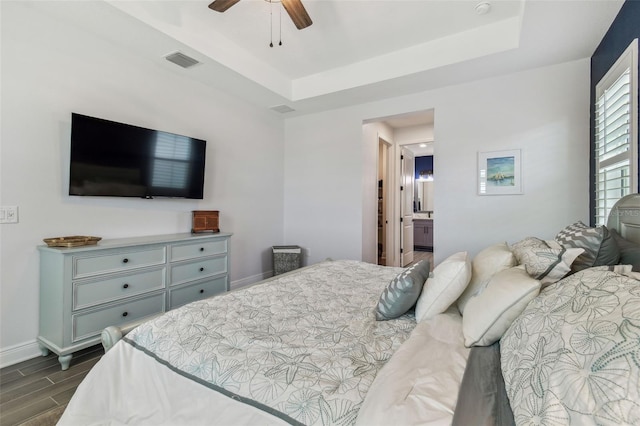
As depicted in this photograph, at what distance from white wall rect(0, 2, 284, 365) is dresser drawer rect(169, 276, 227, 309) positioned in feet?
2.41

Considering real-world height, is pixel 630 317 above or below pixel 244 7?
below

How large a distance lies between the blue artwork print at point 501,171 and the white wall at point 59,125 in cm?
334

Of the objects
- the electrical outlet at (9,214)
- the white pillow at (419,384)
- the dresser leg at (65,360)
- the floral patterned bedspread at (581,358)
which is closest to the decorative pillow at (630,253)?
the floral patterned bedspread at (581,358)

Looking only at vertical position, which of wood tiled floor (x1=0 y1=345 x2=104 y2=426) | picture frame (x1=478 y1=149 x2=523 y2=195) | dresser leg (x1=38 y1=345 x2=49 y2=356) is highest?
picture frame (x1=478 y1=149 x2=523 y2=195)

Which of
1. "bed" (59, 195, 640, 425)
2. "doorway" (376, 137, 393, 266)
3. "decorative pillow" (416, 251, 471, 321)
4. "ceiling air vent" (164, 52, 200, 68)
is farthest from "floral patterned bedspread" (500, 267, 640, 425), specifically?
"doorway" (376, 137, 393, 266)

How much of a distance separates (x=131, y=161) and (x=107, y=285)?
1171 millimetres

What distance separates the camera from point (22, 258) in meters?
2.28

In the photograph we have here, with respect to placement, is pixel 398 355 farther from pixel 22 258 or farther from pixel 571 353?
pixel 22 258

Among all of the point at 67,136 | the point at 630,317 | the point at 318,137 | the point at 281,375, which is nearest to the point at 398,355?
the point at 281,375

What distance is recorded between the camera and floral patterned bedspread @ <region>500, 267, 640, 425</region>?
54 cm

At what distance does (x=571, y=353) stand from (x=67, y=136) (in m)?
3.41

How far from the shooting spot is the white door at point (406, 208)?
577 cm

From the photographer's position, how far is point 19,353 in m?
2.26

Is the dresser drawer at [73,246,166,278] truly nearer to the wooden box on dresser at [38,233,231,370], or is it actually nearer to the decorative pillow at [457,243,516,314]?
the wooden box on dresser at [38,233,231,370]
